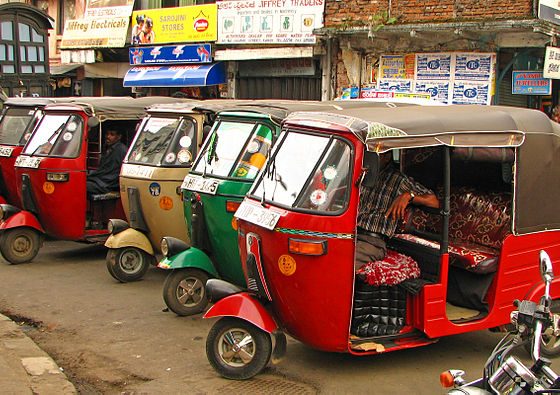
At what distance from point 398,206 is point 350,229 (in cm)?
81

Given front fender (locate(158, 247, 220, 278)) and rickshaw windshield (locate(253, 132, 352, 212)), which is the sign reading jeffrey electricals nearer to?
front fender (locate(158, 247, 220, 278))

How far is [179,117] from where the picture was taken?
28.2ft

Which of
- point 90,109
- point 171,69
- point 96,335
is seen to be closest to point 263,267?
point 96,335

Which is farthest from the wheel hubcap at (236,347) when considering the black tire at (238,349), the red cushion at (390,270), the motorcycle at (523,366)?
the motorcycle at (523,366)

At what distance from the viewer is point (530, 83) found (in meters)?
12.8

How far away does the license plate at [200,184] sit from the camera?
7238mm

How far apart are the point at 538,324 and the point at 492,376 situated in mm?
309

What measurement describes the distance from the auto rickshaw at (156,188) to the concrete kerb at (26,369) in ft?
6.61

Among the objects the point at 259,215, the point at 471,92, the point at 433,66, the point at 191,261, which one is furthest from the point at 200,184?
the point at 433,66

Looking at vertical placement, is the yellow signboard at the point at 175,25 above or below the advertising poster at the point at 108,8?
below

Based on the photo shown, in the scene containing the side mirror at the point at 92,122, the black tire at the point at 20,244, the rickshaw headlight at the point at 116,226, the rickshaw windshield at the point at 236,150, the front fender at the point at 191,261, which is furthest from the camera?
the black tire at the point at 20,244

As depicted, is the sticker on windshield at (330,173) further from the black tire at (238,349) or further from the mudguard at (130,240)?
the mudguard at (130,240)

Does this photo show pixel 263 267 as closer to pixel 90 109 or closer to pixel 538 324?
pixel 538 324

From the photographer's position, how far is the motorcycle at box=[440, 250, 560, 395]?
3100mm
